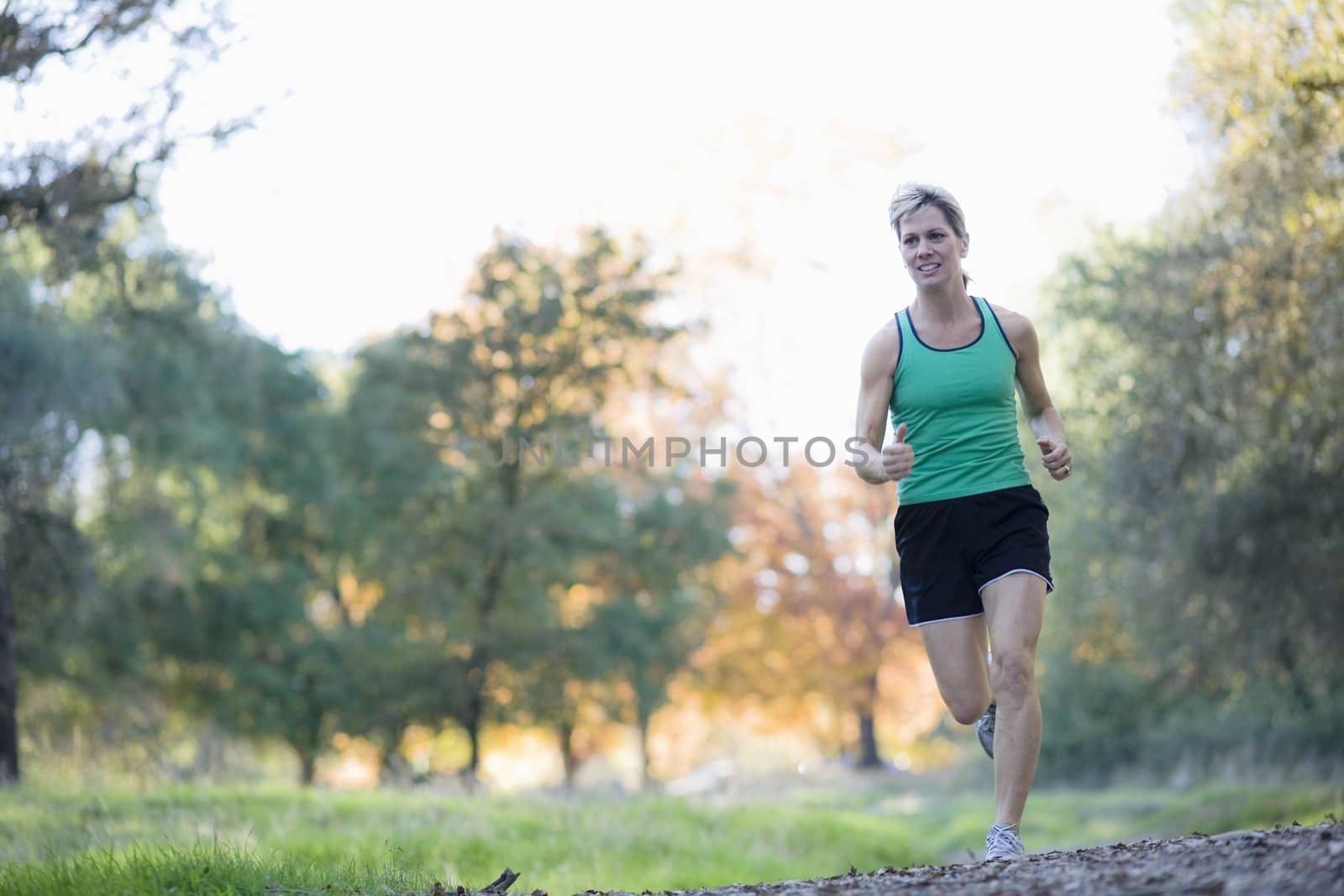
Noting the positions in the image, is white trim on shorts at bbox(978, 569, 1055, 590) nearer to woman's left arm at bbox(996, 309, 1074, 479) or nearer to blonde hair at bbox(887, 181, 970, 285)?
woman's left arm at bbox(996, 309, 1074, 479)

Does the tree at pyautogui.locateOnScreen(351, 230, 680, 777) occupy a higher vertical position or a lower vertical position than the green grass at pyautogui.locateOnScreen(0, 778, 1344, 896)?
higher

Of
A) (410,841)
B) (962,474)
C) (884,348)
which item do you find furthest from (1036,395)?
(410,841)

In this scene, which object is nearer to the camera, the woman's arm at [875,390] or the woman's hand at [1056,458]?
the woman's hand at [1056,458]

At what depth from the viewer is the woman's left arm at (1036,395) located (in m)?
5.09

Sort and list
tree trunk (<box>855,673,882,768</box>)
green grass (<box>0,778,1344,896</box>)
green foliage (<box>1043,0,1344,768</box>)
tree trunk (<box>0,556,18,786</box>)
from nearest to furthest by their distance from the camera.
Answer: green grass (<box>0,778,1344,896</box>)
green foliage (<box>1043,0,1344,768</box>)
tree trunk (<box>0,556,18,786</box>)
tree trunk (<box>855,673,882,768</box>)

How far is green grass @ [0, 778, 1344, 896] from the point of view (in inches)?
175

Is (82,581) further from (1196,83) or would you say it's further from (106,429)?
(1196,83)

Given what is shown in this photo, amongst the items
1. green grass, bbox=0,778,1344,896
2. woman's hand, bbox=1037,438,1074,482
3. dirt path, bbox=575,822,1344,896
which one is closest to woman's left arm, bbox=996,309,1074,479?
woman's hand, bbox=1037,438,1074,482

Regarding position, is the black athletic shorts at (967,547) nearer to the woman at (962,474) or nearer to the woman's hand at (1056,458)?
the woman at (962,474)

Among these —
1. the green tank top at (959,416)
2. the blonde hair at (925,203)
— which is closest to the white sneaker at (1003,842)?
the green tank top at (959,416)

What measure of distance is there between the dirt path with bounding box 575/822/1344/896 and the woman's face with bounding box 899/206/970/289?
6.78 ft

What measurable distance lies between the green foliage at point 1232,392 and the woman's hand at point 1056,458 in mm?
5504

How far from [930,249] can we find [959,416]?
63cm

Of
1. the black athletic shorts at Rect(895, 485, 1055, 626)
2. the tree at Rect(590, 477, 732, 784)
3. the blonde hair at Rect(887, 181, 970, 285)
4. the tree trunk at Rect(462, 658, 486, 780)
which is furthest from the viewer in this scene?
the tree at Rect(590, 477, 732, 784)
